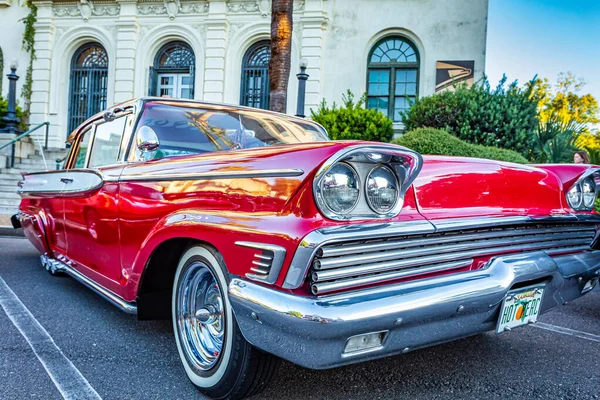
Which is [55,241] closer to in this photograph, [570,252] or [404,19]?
[570,252]

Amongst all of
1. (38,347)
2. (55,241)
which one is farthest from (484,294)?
(55,241)

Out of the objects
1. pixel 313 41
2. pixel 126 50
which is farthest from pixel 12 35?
pixel 313 41

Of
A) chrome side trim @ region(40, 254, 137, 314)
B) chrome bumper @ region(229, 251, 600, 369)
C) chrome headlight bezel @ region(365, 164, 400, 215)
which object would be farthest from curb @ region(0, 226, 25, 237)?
chrome headlight bezel @ region(365, 164, 400, 215)

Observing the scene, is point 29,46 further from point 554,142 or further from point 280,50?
point 554,142

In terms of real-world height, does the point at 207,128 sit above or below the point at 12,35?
below

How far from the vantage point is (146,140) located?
101 inches

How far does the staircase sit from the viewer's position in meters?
10.1

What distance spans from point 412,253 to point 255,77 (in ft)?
44.6

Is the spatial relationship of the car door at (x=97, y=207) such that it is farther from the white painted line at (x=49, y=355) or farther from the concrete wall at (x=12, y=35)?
the concrete wall at (x=12, y=35)

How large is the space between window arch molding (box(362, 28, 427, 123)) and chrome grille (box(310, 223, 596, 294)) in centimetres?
1211

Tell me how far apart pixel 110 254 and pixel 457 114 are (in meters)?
7.87

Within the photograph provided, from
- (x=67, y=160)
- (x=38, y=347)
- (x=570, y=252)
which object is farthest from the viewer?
(x=67, y=160)

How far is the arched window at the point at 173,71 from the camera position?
15070 millimetres

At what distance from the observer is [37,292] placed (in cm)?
398
